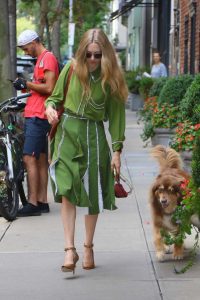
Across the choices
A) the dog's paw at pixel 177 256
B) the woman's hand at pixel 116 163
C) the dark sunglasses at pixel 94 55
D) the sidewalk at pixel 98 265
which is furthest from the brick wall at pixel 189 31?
the dark sunglasses at pixel 94 55

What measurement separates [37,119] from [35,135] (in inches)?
6.9

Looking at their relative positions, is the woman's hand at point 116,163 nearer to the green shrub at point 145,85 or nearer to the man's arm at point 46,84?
the man's arm at point 46,84

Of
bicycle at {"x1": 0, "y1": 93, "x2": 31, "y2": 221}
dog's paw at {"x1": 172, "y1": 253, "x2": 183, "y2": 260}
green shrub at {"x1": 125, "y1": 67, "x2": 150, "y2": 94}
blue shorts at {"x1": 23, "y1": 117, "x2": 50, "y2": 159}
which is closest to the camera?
dog's paw at {"x1": 172, "y1": 253, "x2": 183, "y2": 260}

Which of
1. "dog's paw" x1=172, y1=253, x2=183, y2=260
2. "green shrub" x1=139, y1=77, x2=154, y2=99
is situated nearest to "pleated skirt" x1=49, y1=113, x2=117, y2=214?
"dog's paw" x1=172, y1=253, x2=183, y2=260

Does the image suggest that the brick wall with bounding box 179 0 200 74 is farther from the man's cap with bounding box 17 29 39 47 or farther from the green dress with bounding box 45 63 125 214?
the green dress with bounding box 45 63 125 214

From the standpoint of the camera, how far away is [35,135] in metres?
9.16

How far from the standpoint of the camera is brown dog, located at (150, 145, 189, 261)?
22.7ft

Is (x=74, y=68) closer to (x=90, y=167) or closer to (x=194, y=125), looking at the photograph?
(x=90, y=167)

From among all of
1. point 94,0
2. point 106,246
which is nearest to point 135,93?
point 94,0

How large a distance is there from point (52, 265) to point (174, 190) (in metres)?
1.17

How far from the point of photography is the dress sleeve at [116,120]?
6727 mm

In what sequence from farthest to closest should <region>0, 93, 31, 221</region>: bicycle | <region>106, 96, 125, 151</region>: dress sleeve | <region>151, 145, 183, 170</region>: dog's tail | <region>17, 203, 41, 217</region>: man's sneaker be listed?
<region>17, 203, 41, 217</region>: man's sneaker
<region>0, 93, 31, 221</region>: bicycle
<region>151, 145, 183, 170</region>: dog's tail
<region>106, 96, 125, 151</region>: dress sleeve

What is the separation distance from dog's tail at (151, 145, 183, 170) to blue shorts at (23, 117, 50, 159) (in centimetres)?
207

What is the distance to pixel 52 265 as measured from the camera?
275 inches
